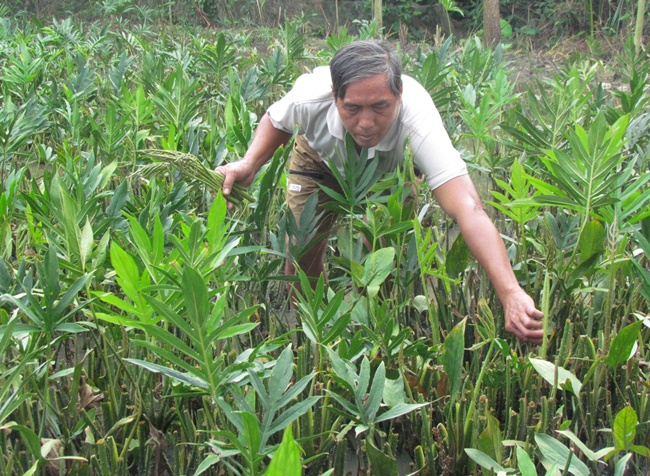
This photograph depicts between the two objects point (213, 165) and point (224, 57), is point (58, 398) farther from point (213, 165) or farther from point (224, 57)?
point (224, 57)

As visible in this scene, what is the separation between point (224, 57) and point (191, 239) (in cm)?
299

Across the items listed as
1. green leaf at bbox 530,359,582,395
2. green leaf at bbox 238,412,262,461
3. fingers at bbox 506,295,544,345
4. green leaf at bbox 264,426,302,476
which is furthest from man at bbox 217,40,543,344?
green leaf at bbox 264,426,302,476

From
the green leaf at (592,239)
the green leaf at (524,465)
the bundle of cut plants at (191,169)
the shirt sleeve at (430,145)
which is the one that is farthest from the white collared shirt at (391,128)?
the green leaf at (524,465)

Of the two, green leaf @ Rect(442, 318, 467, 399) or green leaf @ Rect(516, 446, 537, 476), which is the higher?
green leaf @ Rect(516, 446, 537, 476)

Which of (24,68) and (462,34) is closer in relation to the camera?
(24,68)

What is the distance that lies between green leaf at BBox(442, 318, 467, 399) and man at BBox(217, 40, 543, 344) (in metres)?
0.20

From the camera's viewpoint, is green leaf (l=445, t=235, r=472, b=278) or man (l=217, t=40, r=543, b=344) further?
green leaf (l=445, t=235, r=472, b=278)

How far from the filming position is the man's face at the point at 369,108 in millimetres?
1862

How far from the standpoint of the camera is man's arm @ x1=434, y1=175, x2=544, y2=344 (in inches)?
Answer: 61.7

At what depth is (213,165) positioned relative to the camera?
222 cm

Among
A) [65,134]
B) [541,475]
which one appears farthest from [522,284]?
[65,134]

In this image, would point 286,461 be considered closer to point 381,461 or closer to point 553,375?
point 381,461

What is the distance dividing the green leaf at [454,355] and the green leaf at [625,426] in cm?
32

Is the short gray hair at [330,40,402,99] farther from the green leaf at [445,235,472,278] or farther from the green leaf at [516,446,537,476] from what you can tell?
the green leaf at [516,446,537,476]
